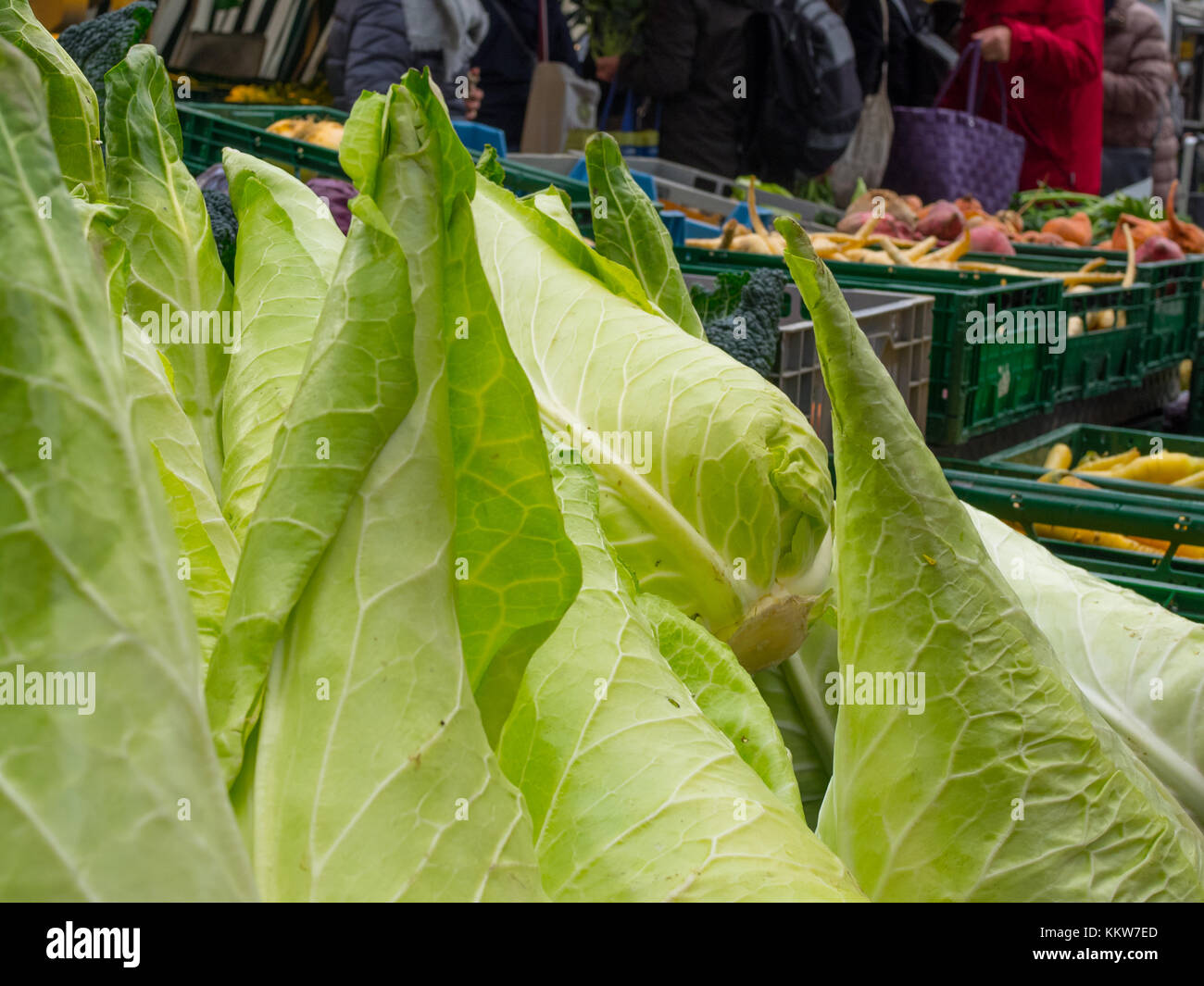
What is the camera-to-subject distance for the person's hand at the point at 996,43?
18.8ft

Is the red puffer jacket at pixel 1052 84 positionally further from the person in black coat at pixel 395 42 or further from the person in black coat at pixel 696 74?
the person in black coat at pixel 395 42

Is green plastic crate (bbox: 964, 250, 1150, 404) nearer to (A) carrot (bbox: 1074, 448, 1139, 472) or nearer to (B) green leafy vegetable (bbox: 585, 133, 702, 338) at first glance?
(A) carrot (bbox: 1074, 448, 1139, 472)

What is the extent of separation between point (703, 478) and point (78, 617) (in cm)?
62

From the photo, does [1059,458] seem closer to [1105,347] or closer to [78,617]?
[1105,347]

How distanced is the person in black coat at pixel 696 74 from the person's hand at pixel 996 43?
1.23 metres

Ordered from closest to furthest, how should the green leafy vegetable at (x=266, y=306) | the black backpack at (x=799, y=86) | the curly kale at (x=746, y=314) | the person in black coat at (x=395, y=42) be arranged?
the green leafy vegetable at (x=266, y=306) < the curly kale at (x=746, y=314) < the person in black coat at (x=395, y=42) < the black backpack at (x=799, y=86)

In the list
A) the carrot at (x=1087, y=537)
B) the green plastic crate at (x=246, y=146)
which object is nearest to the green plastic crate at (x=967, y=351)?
the carrot at (x=1087, y=537)

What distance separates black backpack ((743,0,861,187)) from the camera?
6.13 meters

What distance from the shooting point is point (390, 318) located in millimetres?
486

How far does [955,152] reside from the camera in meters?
6.26

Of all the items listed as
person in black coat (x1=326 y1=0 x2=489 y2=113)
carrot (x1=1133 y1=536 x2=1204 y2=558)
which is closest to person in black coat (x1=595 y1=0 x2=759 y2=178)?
person in black coat (x1=326 y1=0 x2=489 y2=113)

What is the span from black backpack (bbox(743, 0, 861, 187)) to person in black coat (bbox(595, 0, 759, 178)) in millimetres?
129

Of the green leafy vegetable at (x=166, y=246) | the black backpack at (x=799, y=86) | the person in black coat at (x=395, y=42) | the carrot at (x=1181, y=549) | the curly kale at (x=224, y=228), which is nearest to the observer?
the green leafy vegetable at (x=166, y=246)
